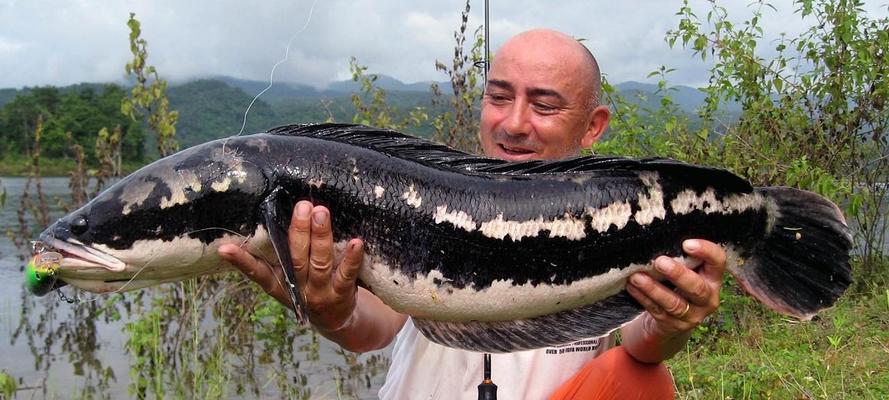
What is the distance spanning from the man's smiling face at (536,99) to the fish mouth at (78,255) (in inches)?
66.6

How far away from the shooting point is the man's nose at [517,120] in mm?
3385

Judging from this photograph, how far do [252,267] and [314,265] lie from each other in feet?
0.66

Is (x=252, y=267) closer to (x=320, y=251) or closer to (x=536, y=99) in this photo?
(x=320, y=251)

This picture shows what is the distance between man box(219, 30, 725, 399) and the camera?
266 centimetres

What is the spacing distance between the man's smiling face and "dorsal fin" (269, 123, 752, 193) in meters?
0.73

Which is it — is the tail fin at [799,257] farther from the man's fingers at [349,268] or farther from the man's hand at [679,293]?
the man's fingers at [349,268]

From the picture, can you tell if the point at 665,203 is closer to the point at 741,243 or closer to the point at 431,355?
the point at 741,243

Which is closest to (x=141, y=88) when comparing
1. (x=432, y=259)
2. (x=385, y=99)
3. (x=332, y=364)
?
(x=385, y=99)

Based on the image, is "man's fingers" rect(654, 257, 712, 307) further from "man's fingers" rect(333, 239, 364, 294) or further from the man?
"man's fingers" rect(333, 239, 364, 294)

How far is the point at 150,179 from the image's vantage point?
8.06ft

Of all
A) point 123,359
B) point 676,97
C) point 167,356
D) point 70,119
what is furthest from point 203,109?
point 676,97

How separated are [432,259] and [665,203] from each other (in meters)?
0.82

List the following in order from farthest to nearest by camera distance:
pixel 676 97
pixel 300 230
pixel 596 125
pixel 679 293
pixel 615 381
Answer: pixel 676 97 → pixel 596 125 → pixel 615 381 → pixel 679 293 → pixel 300 230

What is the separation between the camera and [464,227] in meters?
2.57
